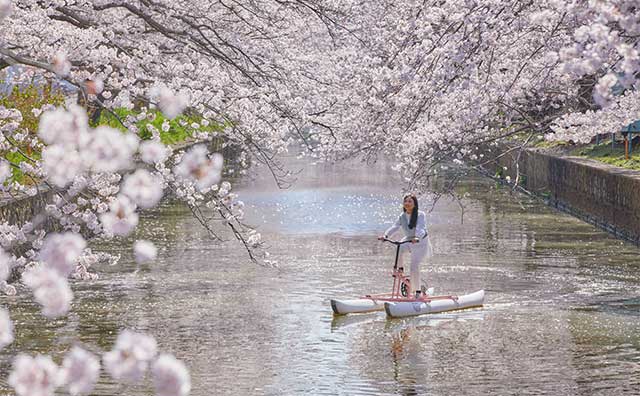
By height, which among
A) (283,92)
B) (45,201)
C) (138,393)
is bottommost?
(138,393)

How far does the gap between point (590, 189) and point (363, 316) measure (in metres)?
11.9

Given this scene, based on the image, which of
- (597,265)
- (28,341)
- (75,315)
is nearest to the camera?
(28,341)

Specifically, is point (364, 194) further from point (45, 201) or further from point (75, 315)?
point (75, 315)

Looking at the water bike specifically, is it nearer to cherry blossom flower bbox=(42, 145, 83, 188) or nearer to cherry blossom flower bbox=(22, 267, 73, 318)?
cherry blossom flower bbox=(42, 145, 83, 188)

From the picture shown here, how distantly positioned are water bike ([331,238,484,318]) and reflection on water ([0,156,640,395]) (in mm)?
135

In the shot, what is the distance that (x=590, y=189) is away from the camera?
26438 millimetres

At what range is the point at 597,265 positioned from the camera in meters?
19.8

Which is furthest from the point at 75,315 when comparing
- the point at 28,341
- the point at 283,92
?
the point at 283,92

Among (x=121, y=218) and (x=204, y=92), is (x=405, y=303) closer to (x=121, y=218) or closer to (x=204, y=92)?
(x=204, y=92)

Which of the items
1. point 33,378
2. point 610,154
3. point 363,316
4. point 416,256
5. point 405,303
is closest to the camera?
point 33,378

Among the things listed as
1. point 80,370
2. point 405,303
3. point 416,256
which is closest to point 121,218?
point 80,370

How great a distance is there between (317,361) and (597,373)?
8.43ft

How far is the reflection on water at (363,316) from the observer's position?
11.8 metres

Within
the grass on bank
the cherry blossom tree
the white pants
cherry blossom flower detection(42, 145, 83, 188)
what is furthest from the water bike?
cherry blossom flower detection(42, 145, 83, 188)
